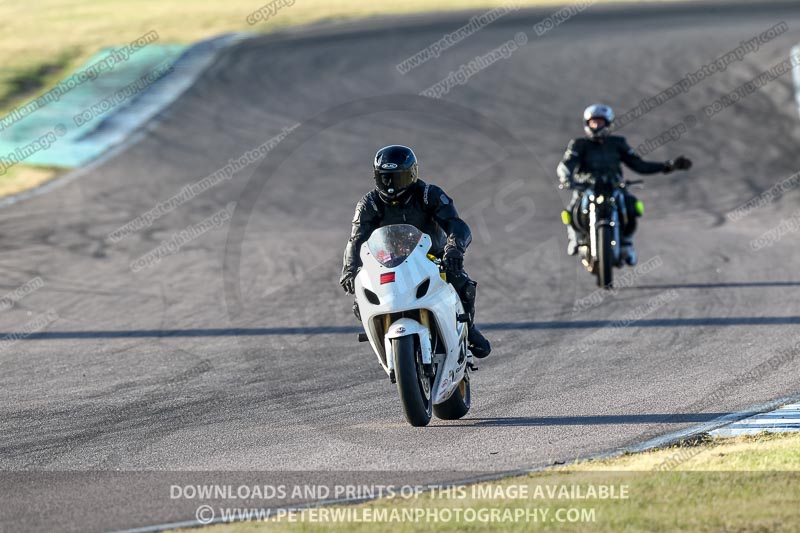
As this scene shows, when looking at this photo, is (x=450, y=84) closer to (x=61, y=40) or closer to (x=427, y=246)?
(x=61, y=40)

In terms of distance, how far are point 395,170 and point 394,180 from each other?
91 mm

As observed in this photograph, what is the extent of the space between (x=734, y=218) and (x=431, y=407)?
10.5m

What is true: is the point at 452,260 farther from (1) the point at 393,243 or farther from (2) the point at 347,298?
(2) the point at 347,298

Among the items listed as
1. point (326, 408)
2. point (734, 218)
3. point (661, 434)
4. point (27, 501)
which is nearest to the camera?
point (27, 501)

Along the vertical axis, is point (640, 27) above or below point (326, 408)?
above

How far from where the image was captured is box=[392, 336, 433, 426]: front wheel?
23.6ft

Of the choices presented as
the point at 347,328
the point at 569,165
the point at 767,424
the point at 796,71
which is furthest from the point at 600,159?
the point at 796,71

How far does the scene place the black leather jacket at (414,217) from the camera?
26.5 ft

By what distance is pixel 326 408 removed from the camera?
8.66 meters

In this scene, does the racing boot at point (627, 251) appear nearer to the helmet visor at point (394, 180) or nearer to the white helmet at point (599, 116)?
the white helmet at point (599, 116)

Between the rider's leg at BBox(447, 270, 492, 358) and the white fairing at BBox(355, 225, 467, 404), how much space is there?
3.4 inches

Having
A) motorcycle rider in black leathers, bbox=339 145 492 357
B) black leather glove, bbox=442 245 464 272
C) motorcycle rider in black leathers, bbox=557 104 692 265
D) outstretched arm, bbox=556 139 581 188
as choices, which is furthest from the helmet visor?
motorcycle rider in black leathers, bbox=557 104 692 265

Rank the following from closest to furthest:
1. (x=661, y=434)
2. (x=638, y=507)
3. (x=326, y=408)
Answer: (x=638, y=507) < (x=661, y=434) < (x=326, y=408)

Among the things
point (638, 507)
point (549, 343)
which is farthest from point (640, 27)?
point (638, 507)
